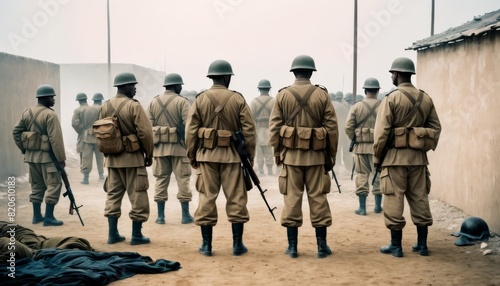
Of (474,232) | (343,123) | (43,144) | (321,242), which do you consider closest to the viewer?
(321,242)

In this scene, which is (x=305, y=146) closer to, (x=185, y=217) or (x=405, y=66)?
(x=405, y=66)

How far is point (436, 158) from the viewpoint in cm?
931

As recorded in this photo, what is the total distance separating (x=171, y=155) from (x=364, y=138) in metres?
3.26

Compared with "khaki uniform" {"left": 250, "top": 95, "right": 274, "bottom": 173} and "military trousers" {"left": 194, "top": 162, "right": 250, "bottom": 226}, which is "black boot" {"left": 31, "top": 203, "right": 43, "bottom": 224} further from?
"khaki uniform" {"left": 250, "top": 95, "right": 274, "bottom": 173}

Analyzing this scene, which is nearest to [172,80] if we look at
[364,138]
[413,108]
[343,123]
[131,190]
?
[131,190]

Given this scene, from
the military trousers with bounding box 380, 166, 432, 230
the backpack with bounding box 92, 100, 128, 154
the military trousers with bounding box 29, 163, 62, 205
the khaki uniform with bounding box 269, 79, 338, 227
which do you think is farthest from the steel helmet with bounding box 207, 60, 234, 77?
the military trousers with bounding box 29, 163, 62, 205

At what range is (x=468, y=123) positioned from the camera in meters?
7.83

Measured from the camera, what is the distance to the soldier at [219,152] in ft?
19.8

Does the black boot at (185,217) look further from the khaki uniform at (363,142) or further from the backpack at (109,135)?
the khaki uniform at (363,142)

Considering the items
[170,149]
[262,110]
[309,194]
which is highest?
[262,110]

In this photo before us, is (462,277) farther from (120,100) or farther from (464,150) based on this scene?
(120,100)

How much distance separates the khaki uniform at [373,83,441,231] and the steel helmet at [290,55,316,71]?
3.14ft

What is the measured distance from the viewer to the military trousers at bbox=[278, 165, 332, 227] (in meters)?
5.96

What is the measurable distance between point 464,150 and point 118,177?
524 cm
